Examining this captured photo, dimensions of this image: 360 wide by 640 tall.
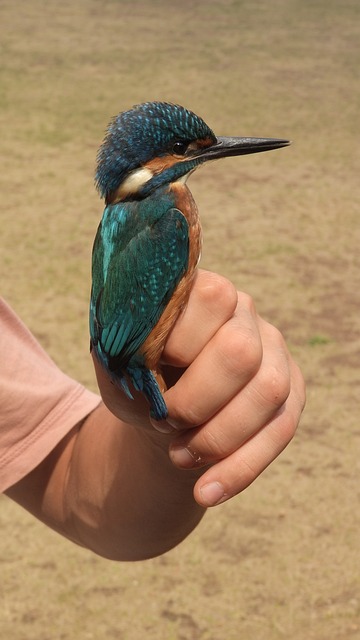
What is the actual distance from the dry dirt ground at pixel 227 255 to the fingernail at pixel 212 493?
158 cm

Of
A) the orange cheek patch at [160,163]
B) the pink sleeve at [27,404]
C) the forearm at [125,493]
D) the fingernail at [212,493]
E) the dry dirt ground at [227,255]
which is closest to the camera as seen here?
the fingernail at [212,493]

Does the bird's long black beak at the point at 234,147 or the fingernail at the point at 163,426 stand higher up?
the bird's long black beak at the point at 234,147

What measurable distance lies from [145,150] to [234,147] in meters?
0.16

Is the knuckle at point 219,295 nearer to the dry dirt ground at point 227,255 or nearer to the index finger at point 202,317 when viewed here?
the index finger at point 202,317

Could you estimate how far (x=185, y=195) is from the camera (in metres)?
1.25

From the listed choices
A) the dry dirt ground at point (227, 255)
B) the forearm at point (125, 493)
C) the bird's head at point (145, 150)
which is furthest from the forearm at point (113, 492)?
the dry dirt ground at point (227, 255)

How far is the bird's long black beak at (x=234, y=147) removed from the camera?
132 centimetres

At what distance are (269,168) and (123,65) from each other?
9.26 ft

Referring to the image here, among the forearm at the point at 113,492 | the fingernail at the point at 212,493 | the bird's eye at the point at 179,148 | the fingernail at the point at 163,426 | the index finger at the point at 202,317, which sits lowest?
the forearm at the point at 113,492

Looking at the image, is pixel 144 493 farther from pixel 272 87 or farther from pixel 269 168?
pixel 272 87

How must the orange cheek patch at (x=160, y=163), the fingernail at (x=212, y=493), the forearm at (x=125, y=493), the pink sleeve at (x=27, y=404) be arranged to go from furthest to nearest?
the pink sleeve at (x=27, y=404) → the forearm at (x=125, y=493) → the orange cheek patch at (x=160, y=163) → the fingernail at (x=212, y=493)

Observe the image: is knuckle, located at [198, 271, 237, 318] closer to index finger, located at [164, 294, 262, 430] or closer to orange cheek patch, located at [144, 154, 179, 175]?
index finger, located at [164, 294, 262, 430]

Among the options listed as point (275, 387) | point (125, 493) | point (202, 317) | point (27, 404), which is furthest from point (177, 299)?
point (27, 404)

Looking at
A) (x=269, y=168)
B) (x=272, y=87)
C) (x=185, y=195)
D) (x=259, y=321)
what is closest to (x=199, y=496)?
(x=259, y=321)
